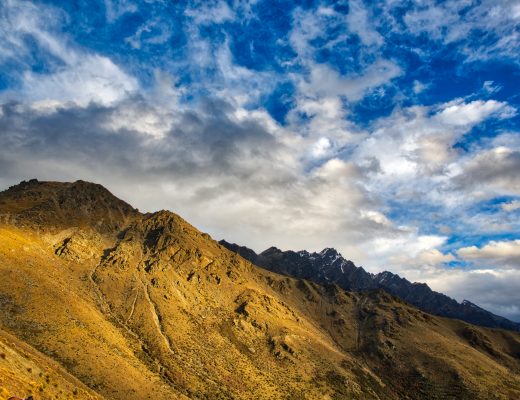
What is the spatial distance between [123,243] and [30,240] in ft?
128

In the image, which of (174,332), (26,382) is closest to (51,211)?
(174,332)

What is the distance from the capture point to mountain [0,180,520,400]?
89.6 m

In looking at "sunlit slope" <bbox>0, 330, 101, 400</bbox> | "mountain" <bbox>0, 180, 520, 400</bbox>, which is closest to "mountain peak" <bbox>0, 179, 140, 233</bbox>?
"mountain" <bbox>0, 180, 520, 400</bbox>

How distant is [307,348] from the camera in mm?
151250

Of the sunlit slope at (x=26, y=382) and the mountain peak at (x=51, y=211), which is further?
the mountain peak at (x=51, y=211)

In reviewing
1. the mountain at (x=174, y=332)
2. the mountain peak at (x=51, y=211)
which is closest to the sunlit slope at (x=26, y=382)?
the mountain at (x=174, y=332)

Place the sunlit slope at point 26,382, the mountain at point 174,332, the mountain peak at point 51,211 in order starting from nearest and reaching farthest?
1. the sunlit slope at point 26,382
2. the mountain at point 174,332
3. the mountain peak at point 51,211

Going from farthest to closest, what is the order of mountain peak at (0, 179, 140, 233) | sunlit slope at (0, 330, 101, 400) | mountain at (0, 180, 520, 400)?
mountain peak at (0, 179, 140, 233) → mountain at (0, 180, 520, 400) → sunlit slope at (0, 330, 101, 400)

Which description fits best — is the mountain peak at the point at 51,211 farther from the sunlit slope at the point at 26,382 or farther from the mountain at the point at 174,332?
the sunlit slope at the point at 26,382

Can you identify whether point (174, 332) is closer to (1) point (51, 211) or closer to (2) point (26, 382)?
(2) point (26, 382)

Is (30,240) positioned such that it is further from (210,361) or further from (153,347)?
(210,361)

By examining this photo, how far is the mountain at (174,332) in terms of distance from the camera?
8962 cm

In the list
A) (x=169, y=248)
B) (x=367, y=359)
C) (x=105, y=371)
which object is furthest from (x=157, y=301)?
(x=367, y=359)

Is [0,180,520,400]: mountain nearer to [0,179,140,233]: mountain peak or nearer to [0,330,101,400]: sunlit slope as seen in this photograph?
[0,330,101,400]: sunlit slope
